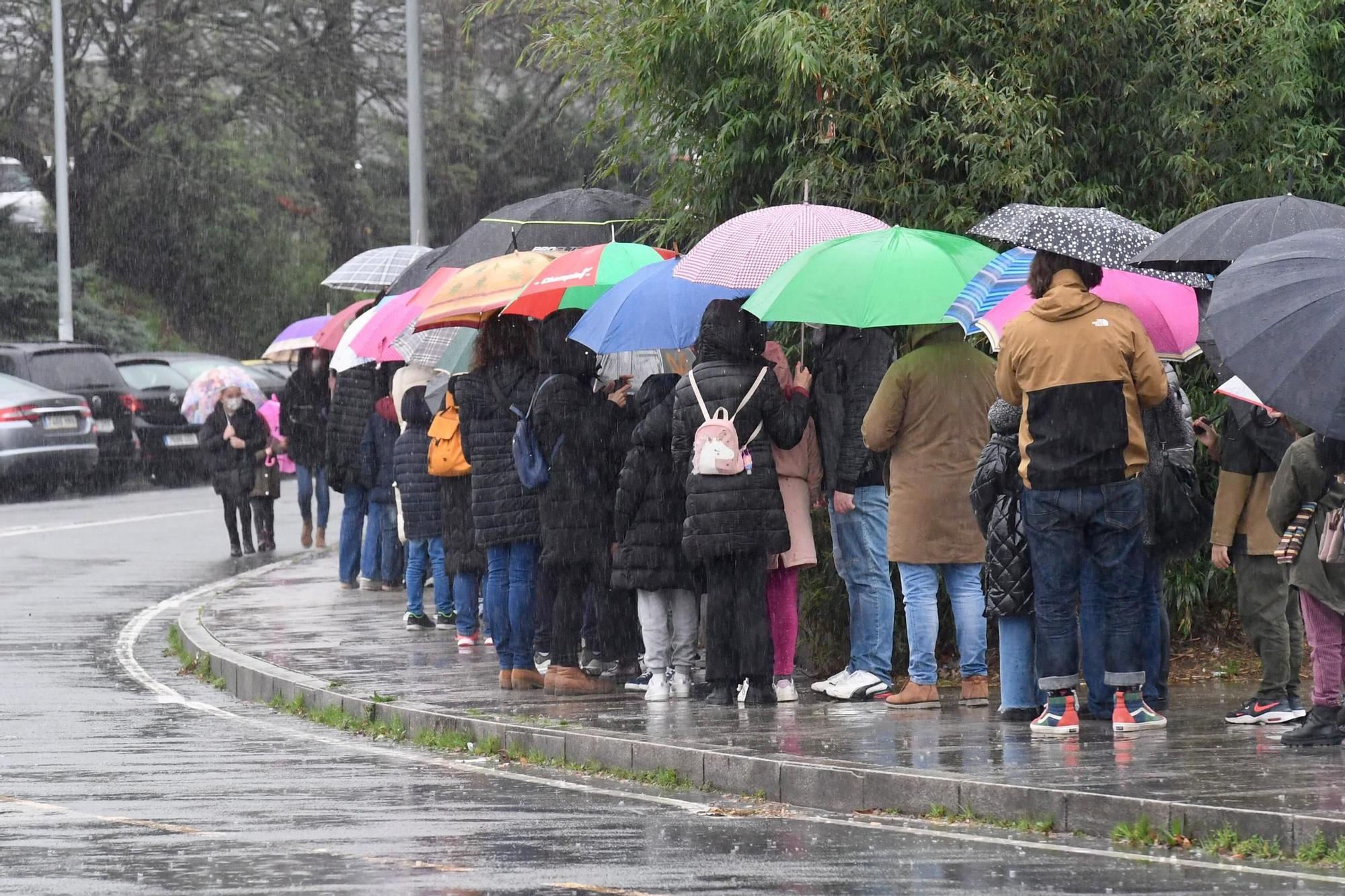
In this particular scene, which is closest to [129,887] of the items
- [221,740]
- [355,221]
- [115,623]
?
[221,740]

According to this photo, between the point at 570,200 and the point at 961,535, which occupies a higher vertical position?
the point at 570,200

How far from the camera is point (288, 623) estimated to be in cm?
1584

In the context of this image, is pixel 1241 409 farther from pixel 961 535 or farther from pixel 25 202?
pixel 25 202

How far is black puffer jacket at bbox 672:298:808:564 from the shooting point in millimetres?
10406

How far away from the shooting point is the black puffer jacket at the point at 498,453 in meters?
11.5

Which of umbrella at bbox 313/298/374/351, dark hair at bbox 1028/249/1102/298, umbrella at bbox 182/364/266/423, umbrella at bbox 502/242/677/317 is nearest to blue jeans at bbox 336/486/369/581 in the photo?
umbrella at bbox 313/298/374/351

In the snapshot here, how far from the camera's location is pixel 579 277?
11.5 metres

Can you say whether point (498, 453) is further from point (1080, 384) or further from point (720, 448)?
point (1080, 384)

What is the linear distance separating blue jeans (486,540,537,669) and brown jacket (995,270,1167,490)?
130 inches

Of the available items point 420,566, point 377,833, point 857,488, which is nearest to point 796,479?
point 857,488

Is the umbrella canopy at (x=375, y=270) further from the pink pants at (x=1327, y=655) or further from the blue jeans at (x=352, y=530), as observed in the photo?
the pink pants at (x=1327, y=655)

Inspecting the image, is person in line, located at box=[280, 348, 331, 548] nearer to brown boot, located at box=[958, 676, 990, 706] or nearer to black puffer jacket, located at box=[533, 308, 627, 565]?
black puffer jacket, located at box=[533, 308, 627, 565]

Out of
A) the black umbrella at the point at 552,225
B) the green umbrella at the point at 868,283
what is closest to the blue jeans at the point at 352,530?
the black umbrella at the point at 552,225

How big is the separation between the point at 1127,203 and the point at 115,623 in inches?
328
